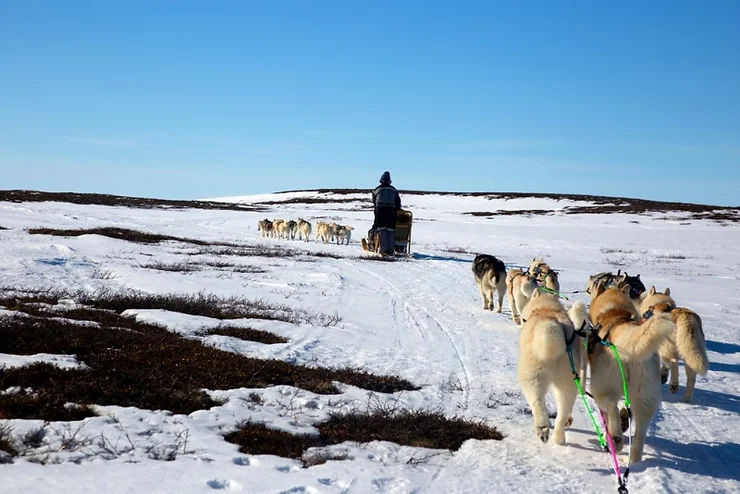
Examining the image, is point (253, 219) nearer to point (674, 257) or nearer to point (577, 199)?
point (674, 257)

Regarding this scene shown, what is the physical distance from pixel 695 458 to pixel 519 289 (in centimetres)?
552

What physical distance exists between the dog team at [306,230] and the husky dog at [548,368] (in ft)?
87.3

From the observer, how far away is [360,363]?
24.3ft

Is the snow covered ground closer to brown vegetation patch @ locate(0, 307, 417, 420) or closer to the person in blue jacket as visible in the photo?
brown vegetation patch @ locate(0, 307, 417, 420)

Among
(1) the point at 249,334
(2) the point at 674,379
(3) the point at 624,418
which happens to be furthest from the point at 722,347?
(1) the point at 249,334

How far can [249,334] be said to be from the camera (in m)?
8.20

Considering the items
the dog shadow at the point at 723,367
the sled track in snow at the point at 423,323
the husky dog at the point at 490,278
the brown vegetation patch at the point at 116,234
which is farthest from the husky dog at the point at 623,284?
the brown vegetation patch at the point at 116,234

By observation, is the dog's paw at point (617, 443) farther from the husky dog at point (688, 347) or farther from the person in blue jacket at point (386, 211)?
the person in blue jacket at point (386, 211)

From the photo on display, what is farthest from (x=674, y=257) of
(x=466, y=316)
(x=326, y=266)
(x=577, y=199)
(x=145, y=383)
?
(x=577, y=199)

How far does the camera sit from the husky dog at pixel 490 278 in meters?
11.7

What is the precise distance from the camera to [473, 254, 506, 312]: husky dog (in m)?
11.7

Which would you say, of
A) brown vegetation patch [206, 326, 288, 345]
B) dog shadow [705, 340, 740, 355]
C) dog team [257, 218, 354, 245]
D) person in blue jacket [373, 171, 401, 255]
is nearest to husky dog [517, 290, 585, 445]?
brown vegetation patch [206, 326, 288, 345]

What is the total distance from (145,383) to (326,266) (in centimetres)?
1307

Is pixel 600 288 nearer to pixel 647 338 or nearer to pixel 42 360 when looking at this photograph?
pixel 647 338
